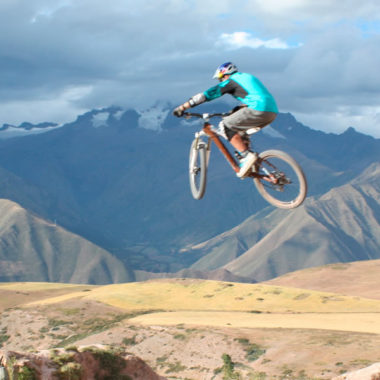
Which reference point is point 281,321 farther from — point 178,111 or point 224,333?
point 178,111

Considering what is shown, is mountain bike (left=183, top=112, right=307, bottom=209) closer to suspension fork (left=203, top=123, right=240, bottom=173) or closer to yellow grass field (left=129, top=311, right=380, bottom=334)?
suspension fork (left=203, top=123, right=240, bottom=173)

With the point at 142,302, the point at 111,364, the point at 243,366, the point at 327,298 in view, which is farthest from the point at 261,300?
the point at 111,364

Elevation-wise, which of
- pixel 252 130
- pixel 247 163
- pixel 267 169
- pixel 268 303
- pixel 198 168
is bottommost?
pixel 268 303

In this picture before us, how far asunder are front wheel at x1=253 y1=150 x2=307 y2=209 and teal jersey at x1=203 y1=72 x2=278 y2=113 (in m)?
2.22

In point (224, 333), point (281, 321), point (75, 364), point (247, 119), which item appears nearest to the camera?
point (247, 119)

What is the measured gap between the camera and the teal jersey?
24.2 meters

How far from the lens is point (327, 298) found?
182m

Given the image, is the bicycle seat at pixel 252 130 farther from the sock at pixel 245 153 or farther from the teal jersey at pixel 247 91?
the teal jersey at pixel 247 91

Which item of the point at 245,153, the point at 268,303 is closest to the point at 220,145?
the point at 245,153

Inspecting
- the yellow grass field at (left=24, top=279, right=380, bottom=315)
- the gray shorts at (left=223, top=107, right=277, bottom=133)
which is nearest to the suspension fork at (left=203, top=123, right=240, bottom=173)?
the gray shorts at (left=223, top=107, right=277, bottom=133)

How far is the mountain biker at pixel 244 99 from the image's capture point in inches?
955

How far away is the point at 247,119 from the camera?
25250 mm

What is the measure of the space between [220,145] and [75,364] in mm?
12608

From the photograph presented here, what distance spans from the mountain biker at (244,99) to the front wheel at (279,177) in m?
0.85
